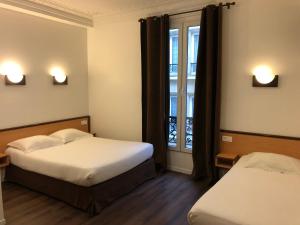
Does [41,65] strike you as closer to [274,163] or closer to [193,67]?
[193,67]

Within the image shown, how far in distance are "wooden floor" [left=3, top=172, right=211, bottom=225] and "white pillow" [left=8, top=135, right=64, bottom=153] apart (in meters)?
0.55

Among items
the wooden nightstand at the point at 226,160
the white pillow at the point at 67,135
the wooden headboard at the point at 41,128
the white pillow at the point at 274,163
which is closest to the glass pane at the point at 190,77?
the wooden nightstand at the point at 226,160

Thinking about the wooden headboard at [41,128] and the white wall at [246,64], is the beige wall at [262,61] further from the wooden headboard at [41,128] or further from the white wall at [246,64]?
the wooden headboard at [41,128]

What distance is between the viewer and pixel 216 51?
3.48 meters

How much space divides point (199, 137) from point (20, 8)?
10.2ft

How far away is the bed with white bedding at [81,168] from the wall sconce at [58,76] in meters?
1.00

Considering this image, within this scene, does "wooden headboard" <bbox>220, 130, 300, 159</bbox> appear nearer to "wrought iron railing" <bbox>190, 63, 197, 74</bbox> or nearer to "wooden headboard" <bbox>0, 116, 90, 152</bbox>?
"wrought iron railing" <bbox>190, 63, 197, 74</bbox>

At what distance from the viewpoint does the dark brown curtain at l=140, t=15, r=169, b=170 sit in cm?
388

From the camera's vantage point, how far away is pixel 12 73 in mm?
3613

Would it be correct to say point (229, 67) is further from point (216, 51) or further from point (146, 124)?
point (146, 124)

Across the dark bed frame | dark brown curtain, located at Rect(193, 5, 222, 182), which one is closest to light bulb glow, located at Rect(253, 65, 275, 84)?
dark brown curtain, located at Rect(193, 5, 222, 182)

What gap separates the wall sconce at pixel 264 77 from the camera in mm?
3163

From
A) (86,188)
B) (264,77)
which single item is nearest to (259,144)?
(264,77)

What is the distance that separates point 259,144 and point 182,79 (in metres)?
1.45
